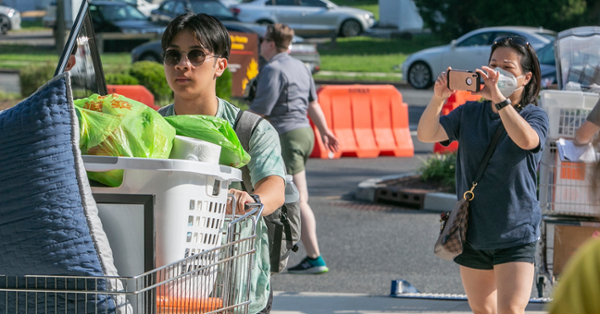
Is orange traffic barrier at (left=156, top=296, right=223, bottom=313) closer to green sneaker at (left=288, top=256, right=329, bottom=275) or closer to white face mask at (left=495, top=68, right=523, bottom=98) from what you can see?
white face mask at (left=495, top=68, right=523, bottom=98)

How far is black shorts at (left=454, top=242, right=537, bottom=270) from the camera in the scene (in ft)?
11.8

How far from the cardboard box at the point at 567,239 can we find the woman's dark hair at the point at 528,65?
1.22 metres

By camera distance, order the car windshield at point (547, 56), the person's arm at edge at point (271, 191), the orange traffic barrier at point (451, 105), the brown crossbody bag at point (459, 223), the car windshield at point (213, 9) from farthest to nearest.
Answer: the car windshield at point (213, 9) → the car windshield at point (547, 56) → the orange traffic barrier at point (451, 105) → the brown crossbody bag at point (459, 223) → the person's arm at edge at point (271, 191)

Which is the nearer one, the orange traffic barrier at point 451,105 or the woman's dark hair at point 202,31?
the woman's dark hair at point 202,31

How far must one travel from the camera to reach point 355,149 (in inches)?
490

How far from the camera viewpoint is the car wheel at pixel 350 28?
35.8 meters

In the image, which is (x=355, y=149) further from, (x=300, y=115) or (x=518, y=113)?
(x=518, y=113)

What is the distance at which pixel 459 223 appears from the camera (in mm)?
3689

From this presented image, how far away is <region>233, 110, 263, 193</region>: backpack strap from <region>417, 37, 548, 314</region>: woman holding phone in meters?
1.11

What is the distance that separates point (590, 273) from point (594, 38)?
4.12 metres

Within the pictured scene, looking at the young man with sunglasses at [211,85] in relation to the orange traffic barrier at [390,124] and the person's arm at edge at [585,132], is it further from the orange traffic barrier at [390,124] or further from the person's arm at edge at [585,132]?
the orange traffic barrier at [390,124]

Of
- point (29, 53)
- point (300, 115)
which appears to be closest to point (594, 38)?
point (300, 115)

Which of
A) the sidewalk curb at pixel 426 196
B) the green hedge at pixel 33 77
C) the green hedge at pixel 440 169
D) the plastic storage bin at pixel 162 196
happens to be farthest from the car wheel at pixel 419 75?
the plastic storage bin at pixel 162 196

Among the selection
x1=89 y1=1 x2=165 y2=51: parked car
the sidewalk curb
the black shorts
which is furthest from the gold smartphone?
x1=89 y1=1 x2=165 y2=51: parked car
